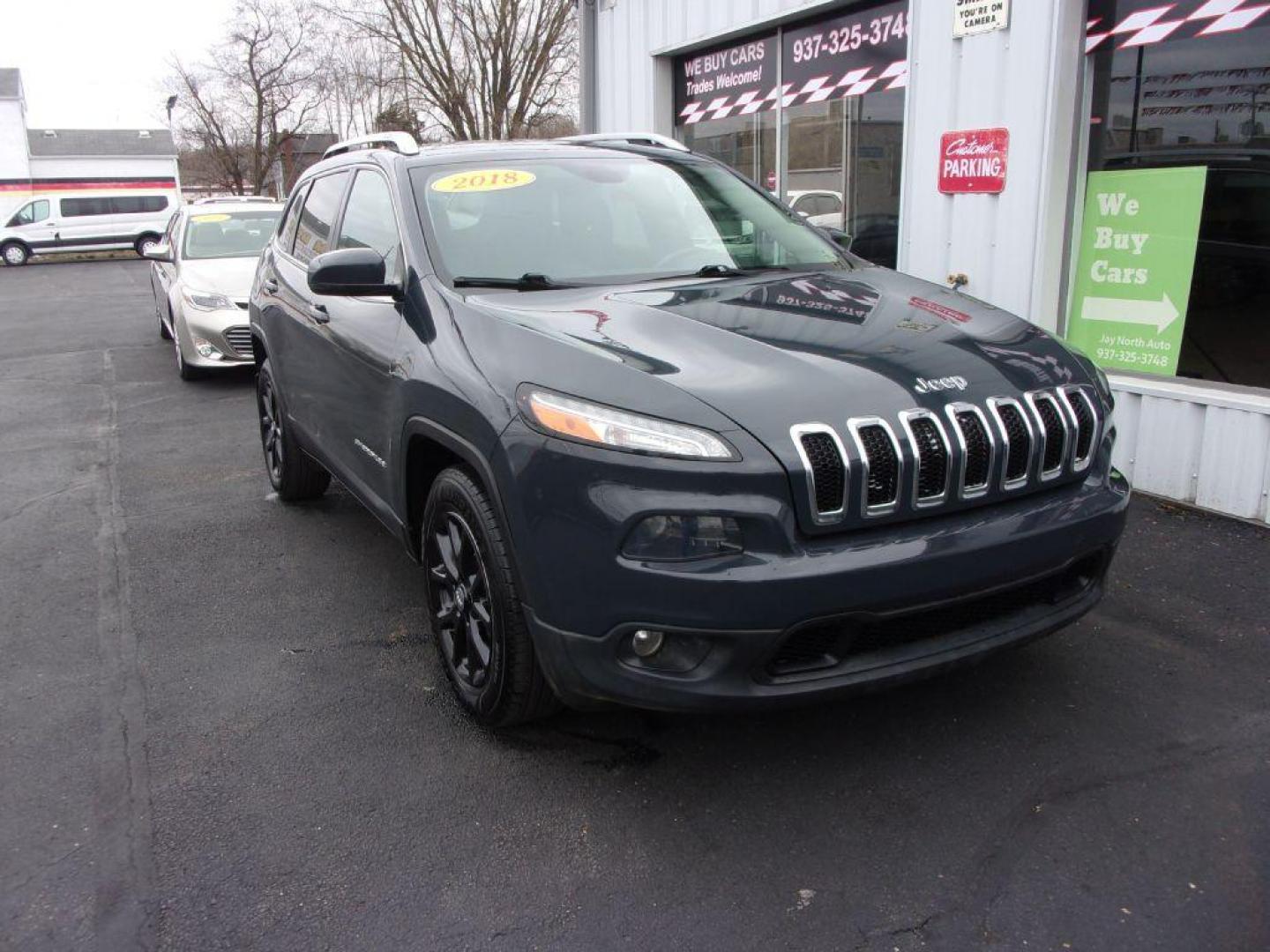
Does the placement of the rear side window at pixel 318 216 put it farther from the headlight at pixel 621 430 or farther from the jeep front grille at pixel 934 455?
the jeep front grille at pixel 934 455

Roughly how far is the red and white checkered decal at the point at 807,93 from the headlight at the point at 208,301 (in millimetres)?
4530

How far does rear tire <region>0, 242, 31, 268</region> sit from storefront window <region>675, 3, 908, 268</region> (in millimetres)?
31946

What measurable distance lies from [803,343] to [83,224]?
128 ft

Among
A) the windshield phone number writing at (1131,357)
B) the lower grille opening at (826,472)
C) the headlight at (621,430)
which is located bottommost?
the windshield phone number writing at (1131,357)

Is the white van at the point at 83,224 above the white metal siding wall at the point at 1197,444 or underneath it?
above

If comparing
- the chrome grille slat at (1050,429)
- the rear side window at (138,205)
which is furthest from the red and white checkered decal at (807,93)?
the rear side window at (138,205)

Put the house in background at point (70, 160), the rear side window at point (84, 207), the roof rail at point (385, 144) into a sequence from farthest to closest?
the house in background at point (70, 160)
the rear side window at point (84, 207)
the roof rail at point (385, 144)

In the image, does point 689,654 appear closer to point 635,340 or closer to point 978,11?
point 635,340

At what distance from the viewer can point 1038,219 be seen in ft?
18.5

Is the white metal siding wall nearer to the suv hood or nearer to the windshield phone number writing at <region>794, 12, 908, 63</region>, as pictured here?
the suv hood

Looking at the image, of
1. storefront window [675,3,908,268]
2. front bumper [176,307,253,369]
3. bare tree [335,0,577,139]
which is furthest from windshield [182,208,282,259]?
bare tree [335,0,577,139]

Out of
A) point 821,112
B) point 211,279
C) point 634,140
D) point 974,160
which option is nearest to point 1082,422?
point 634,140

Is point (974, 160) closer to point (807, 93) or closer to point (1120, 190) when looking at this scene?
point (1120, 190)

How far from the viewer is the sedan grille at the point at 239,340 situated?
370 inches
